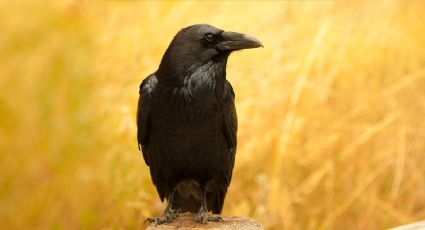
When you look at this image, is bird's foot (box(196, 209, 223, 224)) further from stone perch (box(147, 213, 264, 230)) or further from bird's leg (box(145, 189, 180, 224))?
bird's leg (box(145, 189, 180, 224))

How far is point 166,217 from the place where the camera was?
371 centimetres

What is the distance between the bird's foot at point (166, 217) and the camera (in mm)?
3676

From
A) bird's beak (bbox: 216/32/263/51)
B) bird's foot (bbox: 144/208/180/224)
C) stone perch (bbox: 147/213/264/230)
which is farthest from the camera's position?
bird's foot (bbox: 144/208/180/224)

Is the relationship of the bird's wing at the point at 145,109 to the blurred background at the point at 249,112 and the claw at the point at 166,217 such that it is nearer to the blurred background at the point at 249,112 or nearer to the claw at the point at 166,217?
the claw at the point at 166,217

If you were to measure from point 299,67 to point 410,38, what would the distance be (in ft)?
2.83

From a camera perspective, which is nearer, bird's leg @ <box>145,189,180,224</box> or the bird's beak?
the bird's beak

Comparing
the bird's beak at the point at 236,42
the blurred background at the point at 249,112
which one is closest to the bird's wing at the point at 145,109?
the bird's beak at the point at 236,42

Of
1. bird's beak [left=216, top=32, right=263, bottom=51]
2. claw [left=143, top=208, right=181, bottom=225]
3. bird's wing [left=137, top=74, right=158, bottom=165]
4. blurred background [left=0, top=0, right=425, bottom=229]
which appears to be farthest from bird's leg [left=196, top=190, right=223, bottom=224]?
blurred background [left=0, top=0, right=425, bottom=229]

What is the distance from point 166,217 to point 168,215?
23mm

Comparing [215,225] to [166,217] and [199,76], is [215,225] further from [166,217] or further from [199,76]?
[199,76]

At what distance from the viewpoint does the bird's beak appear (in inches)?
136

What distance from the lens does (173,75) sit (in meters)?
3.53

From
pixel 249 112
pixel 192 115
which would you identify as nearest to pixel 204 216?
pixel 192 115

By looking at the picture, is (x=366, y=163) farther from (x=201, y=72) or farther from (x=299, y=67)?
(x=201, y=72)
